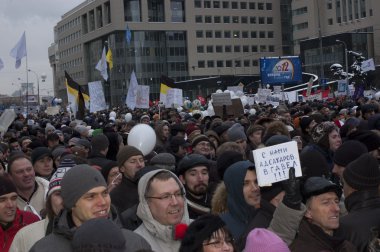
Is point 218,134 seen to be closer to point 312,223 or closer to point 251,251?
point 312,223

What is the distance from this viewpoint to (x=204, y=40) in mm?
98062

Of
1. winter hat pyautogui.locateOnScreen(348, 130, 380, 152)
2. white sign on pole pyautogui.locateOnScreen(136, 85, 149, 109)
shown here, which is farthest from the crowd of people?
white sign on pole pyautogui.locateOnScreen(136, 85, 149, 109)

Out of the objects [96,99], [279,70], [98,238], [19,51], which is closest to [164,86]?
[96,99]

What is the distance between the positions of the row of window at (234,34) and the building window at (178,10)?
336 cm

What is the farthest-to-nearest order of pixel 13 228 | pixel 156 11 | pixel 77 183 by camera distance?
pixel 156 11, pixel 13 228, pixel 77 183

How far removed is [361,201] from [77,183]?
1.98 meters

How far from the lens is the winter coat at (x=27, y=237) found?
4520 millimetres

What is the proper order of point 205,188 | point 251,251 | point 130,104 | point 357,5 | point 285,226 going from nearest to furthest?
point 251,251 → point 285,226 → point 205,188 → point 130,104 → point 357,5

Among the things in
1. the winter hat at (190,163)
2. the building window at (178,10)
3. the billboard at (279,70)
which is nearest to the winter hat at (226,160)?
the winter hat at (190,163)

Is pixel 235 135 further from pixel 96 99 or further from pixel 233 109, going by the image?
pixel 96 99

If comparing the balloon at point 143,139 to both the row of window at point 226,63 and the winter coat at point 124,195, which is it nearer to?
the winter coat at point 124,195

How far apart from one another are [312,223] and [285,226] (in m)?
0.22

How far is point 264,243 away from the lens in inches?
129

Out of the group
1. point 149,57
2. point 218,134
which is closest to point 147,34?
point 149,57
